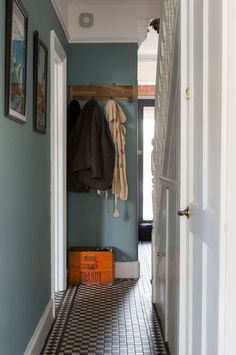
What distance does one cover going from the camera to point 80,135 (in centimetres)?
407

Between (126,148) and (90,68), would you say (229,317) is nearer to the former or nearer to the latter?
(126,148)

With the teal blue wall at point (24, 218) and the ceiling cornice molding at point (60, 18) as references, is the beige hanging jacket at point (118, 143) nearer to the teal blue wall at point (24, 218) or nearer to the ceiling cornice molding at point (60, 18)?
Answer: the ceiling cornice molding at point (60, 18)

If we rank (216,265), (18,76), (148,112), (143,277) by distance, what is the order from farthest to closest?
1. (148,112)
2. (143,277)
3. (18,76)
4. (216,265)

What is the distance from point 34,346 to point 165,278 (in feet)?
2.93

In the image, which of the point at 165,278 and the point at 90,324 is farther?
the point at 90,324

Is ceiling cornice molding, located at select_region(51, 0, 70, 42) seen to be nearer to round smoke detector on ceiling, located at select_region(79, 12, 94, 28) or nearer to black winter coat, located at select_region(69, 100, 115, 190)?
round smoke detector on ceiling, located at select_region(79, 12, 94, 28)

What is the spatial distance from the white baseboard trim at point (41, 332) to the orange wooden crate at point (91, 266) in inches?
36.7

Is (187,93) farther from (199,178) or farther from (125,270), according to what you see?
(125,270)

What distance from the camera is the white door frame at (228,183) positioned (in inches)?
40.2

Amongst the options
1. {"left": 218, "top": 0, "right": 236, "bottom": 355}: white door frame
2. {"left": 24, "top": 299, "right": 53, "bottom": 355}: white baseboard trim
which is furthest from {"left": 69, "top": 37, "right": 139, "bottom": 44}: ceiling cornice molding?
{"left": 218, "top": 0, "right": 236, "bottom": 355}: white door frame

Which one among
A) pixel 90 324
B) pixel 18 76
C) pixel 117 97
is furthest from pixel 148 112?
pixel 18 76

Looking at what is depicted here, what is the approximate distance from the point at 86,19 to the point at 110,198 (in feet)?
5.92

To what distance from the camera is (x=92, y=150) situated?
13.1 feet

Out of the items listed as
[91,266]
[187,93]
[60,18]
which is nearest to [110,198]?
[91,266]
